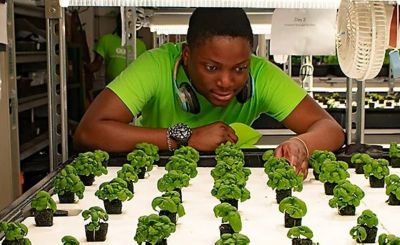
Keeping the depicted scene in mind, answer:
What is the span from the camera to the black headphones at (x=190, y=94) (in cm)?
229

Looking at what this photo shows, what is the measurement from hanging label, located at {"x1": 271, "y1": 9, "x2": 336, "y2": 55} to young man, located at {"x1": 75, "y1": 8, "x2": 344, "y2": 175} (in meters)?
0.12

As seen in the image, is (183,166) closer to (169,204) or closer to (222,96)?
(169,204)

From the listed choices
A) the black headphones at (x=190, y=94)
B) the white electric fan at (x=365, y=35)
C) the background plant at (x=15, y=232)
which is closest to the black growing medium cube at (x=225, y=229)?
the background plant at (x=15, y=232)

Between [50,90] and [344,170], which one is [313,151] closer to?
[344,170]

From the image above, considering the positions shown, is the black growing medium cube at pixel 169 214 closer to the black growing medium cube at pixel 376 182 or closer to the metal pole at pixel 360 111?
the black growing medium cube at pixel 376 182

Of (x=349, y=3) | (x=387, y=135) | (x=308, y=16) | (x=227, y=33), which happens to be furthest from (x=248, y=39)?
(x=387, y=135)

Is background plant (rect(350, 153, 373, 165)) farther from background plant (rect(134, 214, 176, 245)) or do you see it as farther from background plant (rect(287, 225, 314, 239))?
background plant (rect(134, 214, 176, 245))

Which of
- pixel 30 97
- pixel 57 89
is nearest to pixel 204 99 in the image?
pixel 57 89

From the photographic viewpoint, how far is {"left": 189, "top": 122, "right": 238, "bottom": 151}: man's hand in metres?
2.07

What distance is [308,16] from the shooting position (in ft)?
7.38

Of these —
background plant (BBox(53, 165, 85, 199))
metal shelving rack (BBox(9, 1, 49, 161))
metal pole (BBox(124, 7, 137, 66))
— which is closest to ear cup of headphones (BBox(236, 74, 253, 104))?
background plant (BBox(53, 165, 85, 199))

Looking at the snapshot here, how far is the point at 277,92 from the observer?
237 centimetres

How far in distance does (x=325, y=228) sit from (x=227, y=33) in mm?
975

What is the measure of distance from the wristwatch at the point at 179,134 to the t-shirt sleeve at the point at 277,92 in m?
0.41
